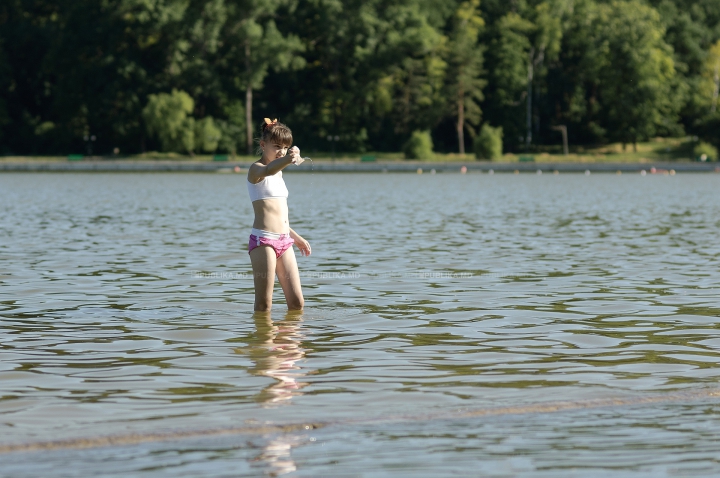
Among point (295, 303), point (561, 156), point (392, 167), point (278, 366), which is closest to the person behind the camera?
point (278, 366)

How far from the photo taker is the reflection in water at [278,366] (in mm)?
6402

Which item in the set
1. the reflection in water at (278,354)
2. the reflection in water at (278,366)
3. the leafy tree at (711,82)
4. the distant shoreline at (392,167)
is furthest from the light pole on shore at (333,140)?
the reflection in water at (278,366)

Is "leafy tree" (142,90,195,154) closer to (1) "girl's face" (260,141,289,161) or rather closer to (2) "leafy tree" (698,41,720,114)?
(2) "leafy tree" (698,41,720,114)

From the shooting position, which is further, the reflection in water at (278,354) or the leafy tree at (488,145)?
the leafy tree at (488,145)

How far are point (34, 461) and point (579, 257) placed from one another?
1550 centimetres

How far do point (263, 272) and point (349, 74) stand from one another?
383 ft

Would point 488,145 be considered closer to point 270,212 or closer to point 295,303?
point 295,303

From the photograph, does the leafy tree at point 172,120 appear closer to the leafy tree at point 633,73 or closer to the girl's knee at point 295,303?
the leafy tree at point 633,73

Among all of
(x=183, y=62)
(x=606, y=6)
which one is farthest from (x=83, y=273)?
(x=606, y=6)

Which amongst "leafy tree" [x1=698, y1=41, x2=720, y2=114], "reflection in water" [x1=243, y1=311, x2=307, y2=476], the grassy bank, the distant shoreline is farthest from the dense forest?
"reflection in water" [x1=243, y1=311, x2=307, y2=476]

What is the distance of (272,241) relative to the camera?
11.5m

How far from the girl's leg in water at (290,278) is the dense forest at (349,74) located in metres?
106

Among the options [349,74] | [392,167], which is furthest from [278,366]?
[349,74]

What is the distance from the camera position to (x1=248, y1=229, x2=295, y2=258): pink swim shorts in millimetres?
11438
